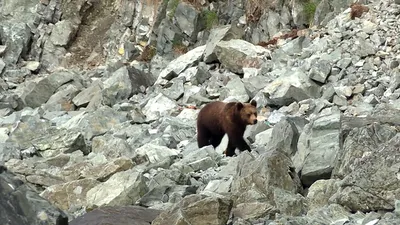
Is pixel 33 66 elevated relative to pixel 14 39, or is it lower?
lower

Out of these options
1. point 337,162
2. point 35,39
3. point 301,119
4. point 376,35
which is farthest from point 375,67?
point 35,39

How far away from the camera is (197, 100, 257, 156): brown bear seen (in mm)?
12211

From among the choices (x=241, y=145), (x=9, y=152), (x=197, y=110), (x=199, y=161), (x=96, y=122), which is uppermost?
(x=199, y=161)

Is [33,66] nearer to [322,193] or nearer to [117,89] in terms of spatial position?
[117,89]

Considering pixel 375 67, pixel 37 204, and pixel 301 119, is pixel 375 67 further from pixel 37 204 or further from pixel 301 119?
pixel 37 204

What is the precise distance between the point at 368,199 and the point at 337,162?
1.87 m

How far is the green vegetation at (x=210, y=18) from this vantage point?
29312 mm

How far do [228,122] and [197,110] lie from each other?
20.3 feet

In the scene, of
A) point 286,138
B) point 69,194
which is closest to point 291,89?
point 286,138

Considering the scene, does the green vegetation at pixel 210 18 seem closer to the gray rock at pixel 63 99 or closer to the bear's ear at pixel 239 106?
the gray rock at pixel 63 99

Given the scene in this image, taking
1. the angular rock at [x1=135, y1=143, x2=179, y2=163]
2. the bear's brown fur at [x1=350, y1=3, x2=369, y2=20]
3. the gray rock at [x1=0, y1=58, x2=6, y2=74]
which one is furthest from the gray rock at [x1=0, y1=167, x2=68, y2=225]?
the gray rock at [x1=0, y1=58, x2=6, y2=74]

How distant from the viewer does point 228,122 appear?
1243cm

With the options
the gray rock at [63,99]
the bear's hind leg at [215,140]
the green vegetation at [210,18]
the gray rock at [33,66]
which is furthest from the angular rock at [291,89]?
the gray rock at [33,66]

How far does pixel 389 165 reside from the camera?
6.40 meters
